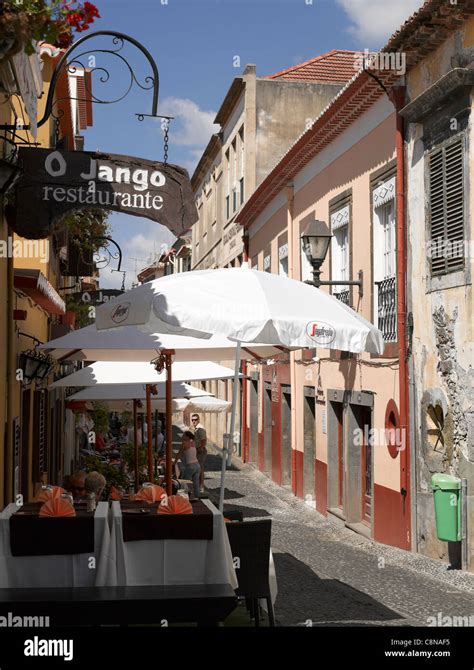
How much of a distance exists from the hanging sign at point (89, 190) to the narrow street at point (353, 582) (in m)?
3.60

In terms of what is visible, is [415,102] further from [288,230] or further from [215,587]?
[288,230]

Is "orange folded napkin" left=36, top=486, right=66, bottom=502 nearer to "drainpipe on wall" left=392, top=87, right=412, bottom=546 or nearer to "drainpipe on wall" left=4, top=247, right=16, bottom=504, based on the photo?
"drainpipe on wall" left=4, top=247, right=16, bottom=504

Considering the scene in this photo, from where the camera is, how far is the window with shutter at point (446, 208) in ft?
36.7

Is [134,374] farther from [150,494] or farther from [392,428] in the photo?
[150,494]

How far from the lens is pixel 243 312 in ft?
21.9

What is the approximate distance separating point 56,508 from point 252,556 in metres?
1.52

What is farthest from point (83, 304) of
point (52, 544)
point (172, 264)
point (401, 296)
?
point (172, 264)

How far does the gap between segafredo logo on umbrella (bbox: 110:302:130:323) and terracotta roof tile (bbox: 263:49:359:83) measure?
2325cm

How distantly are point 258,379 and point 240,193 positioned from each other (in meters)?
6.79

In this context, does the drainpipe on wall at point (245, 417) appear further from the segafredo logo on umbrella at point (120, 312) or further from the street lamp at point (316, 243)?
the segafredo logo on umbrella at point (120, 312)

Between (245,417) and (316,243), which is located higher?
(316,243)

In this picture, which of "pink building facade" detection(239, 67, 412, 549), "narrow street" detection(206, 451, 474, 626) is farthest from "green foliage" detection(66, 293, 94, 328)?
"narrow street" detection(206, 451, 474, 626)

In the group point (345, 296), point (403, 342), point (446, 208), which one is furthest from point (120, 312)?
point (345, 296)

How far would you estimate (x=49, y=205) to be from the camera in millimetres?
7547
